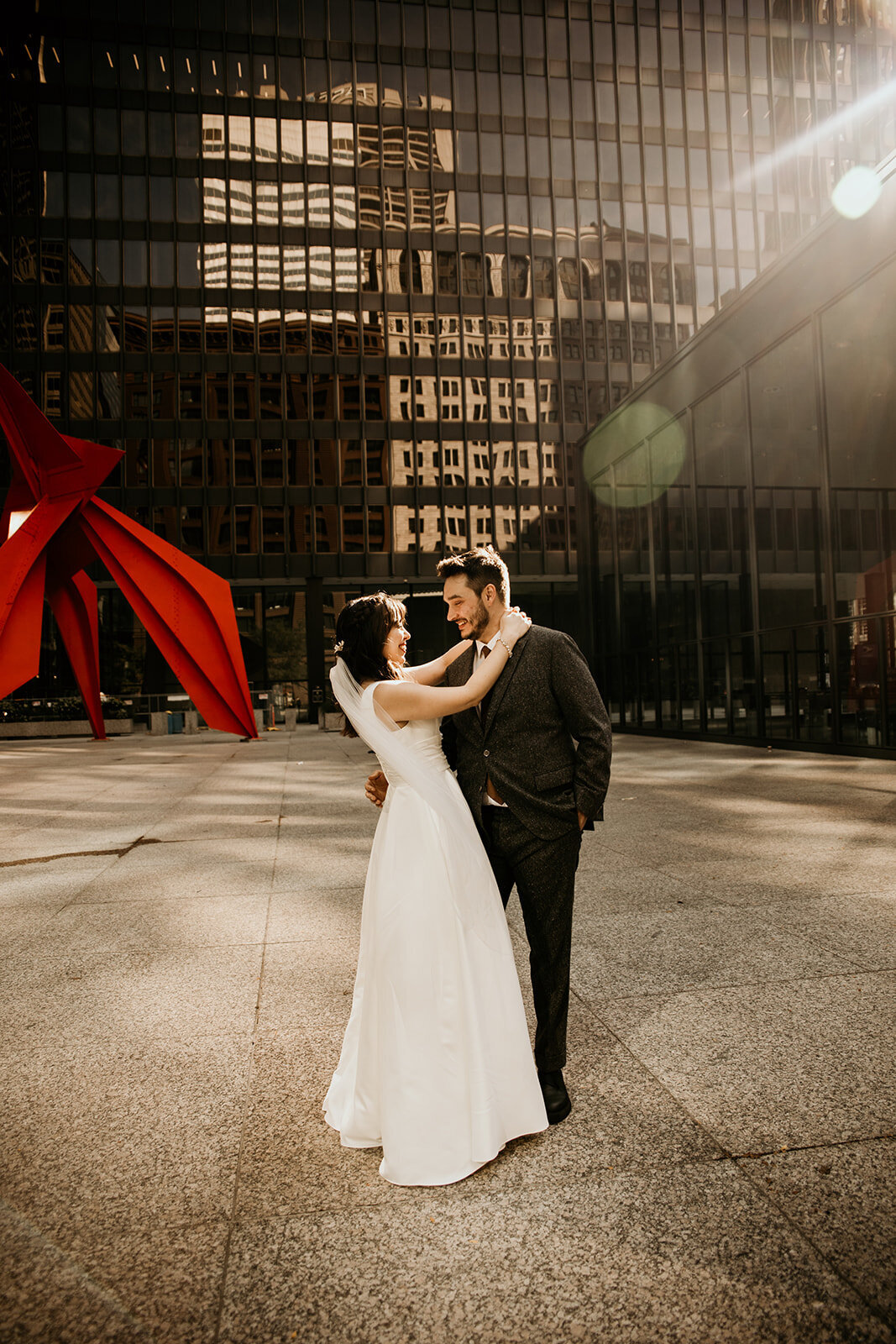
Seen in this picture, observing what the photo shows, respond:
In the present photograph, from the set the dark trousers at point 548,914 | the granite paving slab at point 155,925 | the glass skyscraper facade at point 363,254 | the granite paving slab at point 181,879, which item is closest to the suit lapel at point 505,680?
the dark trousers at point 548,914

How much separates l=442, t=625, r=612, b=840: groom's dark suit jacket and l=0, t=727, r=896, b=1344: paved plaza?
1.06 m

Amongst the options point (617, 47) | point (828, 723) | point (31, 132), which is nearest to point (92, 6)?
point (31, 132)

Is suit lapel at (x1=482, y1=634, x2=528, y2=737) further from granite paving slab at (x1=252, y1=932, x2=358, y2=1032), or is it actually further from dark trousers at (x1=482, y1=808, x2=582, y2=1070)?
granite paving slab at (x1=252, y1=932, x2=358, y2=1032)

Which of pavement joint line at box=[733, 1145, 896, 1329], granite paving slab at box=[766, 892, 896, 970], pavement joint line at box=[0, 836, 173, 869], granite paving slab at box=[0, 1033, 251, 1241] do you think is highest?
granite paving slab at box=[766, 892, 896, 970]

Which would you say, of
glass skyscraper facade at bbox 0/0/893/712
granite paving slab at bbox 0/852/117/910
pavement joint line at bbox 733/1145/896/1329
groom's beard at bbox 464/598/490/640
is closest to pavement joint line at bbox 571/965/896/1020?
pavement joint line at bbox 733/1145/896/1329

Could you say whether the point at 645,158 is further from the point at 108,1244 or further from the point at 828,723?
the point at 108,1244

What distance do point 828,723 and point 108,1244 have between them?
15295mm

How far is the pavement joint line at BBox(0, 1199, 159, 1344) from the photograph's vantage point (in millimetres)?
1975

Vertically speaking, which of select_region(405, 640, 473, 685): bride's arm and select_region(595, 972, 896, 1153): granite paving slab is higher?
select_region(405, 640, 473, 685): bride's arm

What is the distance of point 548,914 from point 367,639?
1134mm

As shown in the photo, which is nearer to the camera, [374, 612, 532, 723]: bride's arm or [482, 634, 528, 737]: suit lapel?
[374, 612, 532, 723]: bride's arm

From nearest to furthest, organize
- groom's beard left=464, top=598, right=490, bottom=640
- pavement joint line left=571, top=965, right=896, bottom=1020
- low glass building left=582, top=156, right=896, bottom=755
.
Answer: groom's beard left=464, top=598, right=490, bottom=640, pavement joint line left=571, top=965, right=896, bottom=1020, low glass building left=582, top=156, right=896, bottom=755

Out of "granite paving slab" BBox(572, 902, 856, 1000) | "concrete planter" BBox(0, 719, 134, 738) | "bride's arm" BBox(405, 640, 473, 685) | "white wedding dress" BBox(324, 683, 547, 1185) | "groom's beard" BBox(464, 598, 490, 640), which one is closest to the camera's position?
"white wedding dress" BBox(324, 683, 547, 1185)

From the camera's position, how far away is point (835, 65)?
39656mm
